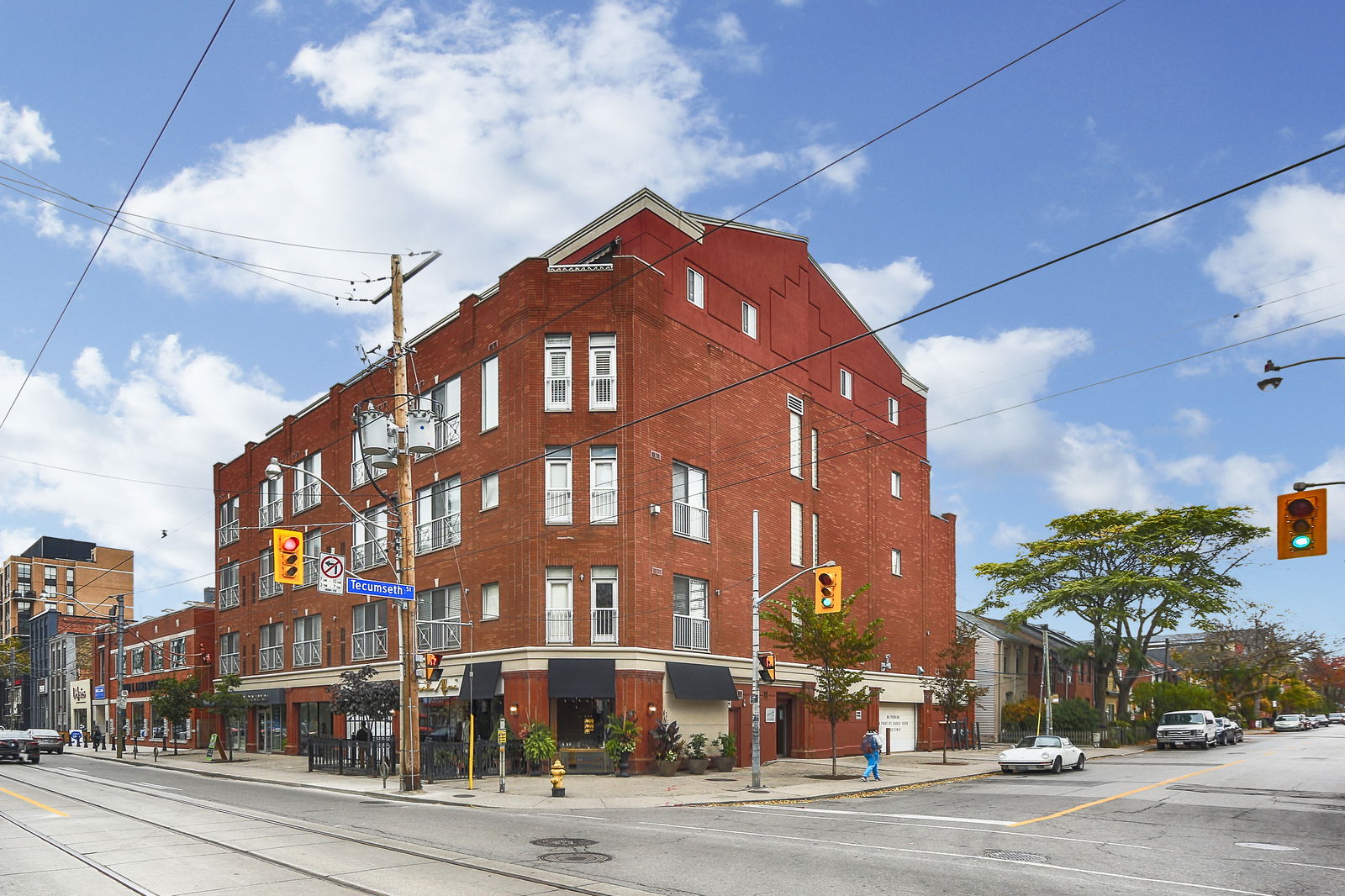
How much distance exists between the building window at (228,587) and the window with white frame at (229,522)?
1.47 metres

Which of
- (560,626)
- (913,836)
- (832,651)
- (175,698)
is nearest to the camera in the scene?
(913,836)

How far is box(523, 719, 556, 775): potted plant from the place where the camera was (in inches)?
1266

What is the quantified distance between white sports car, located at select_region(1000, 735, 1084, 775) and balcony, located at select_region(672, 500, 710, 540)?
12.7m

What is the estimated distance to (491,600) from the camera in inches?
1415

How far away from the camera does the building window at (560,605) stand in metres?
33.9

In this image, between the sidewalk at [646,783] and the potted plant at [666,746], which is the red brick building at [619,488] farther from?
the sidewalk at [646,783]

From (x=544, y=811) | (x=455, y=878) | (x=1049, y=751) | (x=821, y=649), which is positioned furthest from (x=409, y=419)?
(x=1049, y=751)

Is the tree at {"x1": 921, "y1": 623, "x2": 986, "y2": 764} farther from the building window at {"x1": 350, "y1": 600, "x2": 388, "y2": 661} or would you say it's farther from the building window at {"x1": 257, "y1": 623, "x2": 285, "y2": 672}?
the building window at {"x1": 257, "y1": 623, "x2": 285, "y2": 672}

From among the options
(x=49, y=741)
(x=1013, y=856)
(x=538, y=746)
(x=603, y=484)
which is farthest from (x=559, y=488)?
(x=49, y=741)

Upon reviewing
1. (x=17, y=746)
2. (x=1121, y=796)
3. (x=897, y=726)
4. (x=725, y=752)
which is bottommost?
(x=17, y=746)

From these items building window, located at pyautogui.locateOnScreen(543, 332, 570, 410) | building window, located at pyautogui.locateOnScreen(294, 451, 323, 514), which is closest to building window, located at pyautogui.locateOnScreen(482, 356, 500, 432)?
building window, located at pyautogui.locateOnScreen(543, 332, 570, 410)

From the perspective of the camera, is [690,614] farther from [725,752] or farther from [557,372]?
[557,372]

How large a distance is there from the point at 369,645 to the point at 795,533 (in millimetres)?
17715

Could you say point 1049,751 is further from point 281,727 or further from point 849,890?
point 281,727
